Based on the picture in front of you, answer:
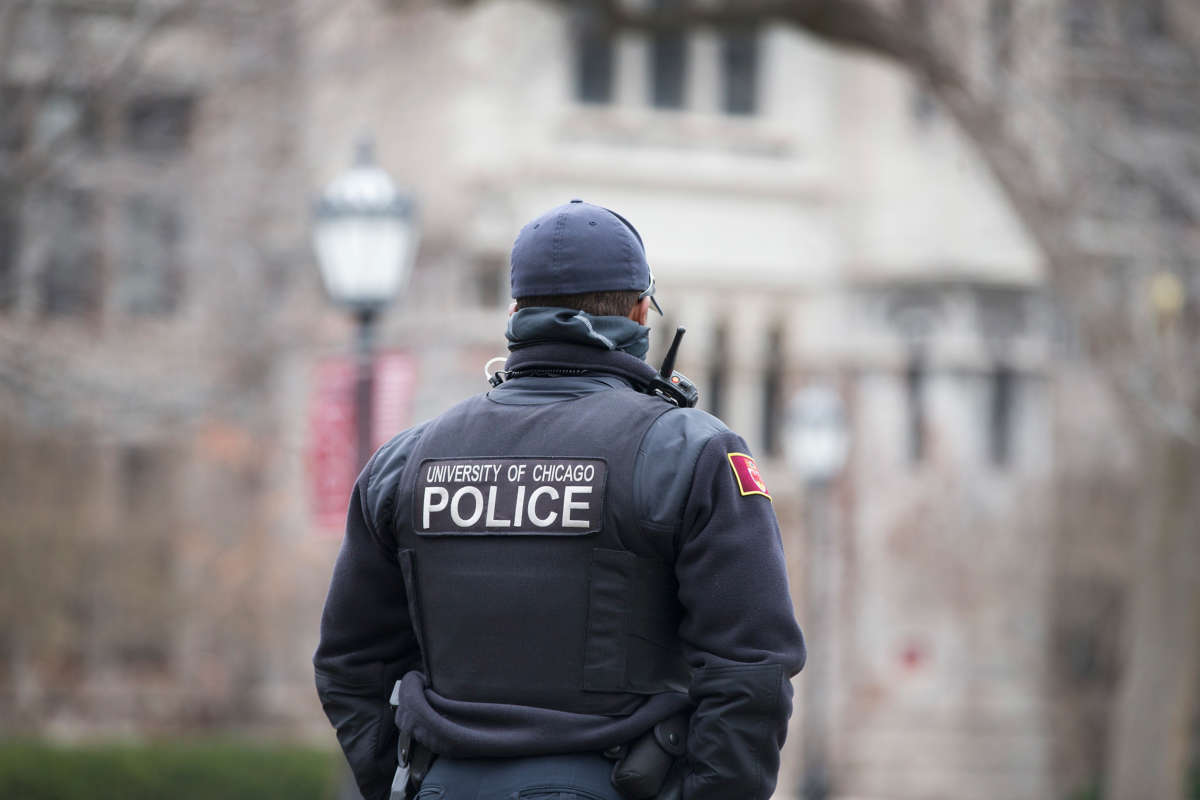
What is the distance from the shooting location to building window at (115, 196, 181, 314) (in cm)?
2231

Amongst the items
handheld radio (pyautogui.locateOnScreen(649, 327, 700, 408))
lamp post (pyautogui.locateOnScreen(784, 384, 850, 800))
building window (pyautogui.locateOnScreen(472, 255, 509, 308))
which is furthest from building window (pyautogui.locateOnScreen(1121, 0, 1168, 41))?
handheld radio (pyautogui.locateOnScreen(649, 327, 700, 408))

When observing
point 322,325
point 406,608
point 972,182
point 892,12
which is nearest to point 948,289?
point 972,182

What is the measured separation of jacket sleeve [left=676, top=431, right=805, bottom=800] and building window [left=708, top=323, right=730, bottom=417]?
2256cm

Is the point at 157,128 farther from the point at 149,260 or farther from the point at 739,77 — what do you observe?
the point at 739,77

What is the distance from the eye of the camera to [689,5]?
450 inches

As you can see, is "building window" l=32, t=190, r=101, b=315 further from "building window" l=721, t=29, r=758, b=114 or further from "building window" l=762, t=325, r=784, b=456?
"building window" l=762, t=325, r=784, b=456

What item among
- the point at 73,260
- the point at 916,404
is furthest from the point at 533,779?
the point at 916,404

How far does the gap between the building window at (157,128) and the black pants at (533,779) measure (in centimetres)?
1870

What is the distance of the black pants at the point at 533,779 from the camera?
3174 mm

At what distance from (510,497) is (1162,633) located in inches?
502

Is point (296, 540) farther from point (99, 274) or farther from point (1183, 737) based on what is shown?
point (1183, 737)

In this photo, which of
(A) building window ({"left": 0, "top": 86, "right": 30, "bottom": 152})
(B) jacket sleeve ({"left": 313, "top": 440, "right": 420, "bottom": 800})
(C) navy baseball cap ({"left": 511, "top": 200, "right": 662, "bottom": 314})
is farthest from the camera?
(A) building window ({"left": 0, "top": 86, "right": 30, "bottom": 152})

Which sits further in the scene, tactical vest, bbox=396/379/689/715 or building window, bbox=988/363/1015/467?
building window, bbox=988/363/1015/467

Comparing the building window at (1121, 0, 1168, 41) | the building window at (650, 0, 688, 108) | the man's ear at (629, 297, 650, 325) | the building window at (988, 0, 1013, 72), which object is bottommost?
the man's ear at (629, 297, 650, 325)
